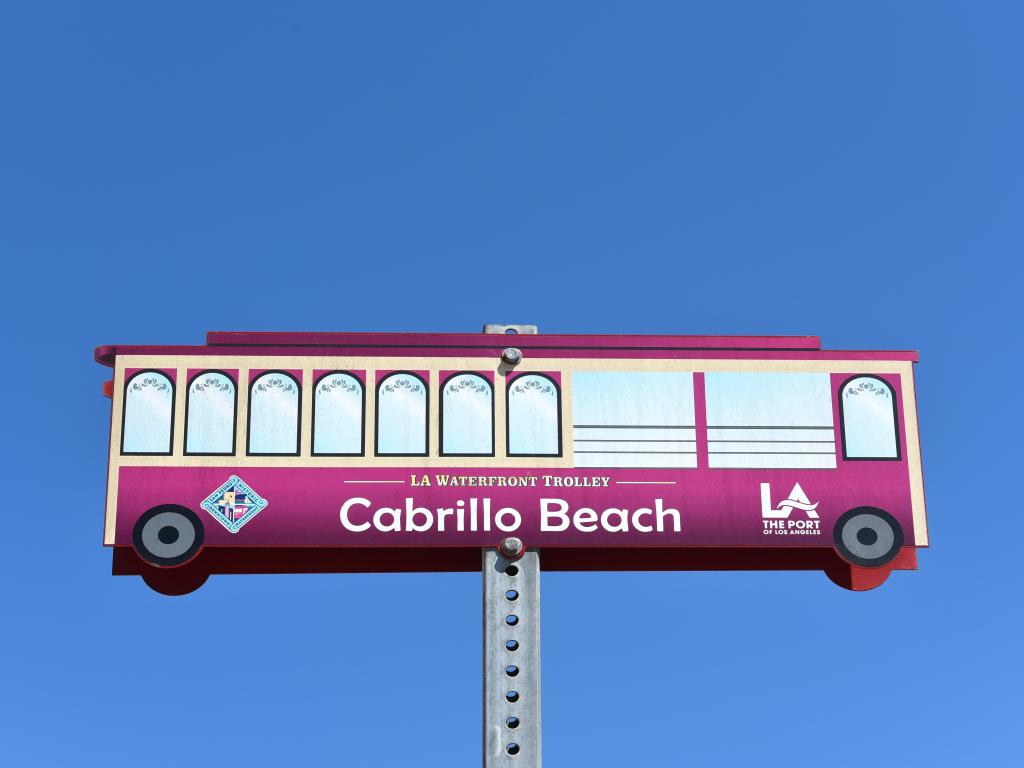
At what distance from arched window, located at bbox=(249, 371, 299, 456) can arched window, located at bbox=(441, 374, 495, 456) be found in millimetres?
2282

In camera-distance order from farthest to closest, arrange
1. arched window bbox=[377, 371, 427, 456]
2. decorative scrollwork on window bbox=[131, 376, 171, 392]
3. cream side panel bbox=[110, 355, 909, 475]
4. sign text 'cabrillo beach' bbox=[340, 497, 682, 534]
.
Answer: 1. decorative scrollwork on window bbox=[131, 376, 171, 392]
2. arched window bbox=[377, 371, 427, 456]
3. cream side panel bbox=[110, 355, 909, 475]
4. sign text 'cabrillo beach' bbox=[340, 497, 682, 534]

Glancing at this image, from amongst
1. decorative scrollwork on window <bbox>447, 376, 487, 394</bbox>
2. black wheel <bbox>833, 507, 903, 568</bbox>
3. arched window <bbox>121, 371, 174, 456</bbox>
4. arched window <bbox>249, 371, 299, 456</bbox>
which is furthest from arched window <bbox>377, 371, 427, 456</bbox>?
black wheel <bbox>833, 507, 903, 568</bbox>

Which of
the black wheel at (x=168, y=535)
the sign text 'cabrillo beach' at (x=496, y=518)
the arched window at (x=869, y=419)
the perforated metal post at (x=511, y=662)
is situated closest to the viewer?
the perforated metal post at (x=511, y=662)

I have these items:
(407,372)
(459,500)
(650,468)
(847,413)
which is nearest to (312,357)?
(407,372)

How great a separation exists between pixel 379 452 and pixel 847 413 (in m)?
7.33

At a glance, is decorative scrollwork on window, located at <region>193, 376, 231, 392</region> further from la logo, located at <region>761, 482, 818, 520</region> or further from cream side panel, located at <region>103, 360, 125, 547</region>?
la logo, located at <region>761, 482, 818, 520</region>

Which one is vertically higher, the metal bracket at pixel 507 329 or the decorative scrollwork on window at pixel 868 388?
the metal bracket at pixel 507 329

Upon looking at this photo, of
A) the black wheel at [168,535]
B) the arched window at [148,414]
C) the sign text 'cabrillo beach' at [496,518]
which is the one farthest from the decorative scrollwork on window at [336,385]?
the black wheel at [168,535]

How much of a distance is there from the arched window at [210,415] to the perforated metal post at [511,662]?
4.43 meters

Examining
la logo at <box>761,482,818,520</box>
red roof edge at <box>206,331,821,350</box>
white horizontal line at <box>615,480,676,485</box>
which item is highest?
red roof edge at <box>206,331,821,350</box>

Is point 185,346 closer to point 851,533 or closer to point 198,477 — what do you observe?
point 198,477

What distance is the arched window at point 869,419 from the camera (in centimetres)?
2642

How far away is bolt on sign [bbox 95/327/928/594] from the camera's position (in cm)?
2559

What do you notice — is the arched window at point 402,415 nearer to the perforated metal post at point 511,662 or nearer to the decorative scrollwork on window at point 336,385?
the decorative scrollwork on window at point 336,385
